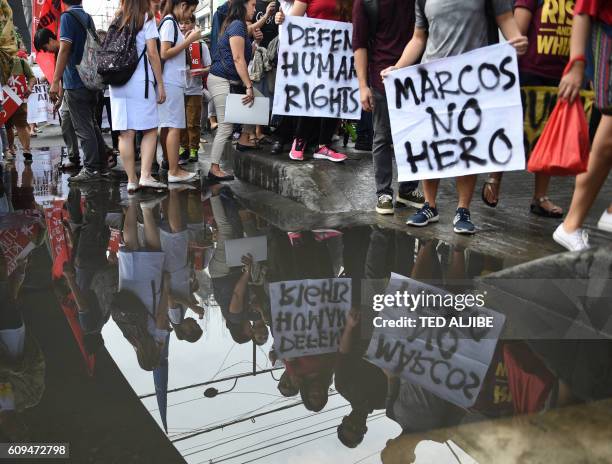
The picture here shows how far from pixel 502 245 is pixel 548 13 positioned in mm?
1855

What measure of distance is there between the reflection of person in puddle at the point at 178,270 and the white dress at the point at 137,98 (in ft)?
3.29

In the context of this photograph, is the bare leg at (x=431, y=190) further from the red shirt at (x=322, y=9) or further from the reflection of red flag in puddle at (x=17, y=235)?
the reflection of red flag in puddle at (x=17, y=235)

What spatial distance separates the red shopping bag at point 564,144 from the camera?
10.9ft

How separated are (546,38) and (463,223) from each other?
1.56 meters

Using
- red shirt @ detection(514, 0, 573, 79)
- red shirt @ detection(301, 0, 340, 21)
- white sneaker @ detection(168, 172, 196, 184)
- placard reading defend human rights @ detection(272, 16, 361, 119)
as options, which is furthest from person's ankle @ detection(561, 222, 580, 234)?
white sneaker @ detection(168, 172, 196, 184)

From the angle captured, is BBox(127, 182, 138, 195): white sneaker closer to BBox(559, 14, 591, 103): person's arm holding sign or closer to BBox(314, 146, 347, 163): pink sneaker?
BBox(314, 146, 347, 163): pink sneaker

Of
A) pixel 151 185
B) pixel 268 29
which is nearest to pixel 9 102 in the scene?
pixel 151 185

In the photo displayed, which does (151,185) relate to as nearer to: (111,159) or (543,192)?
(111,159)

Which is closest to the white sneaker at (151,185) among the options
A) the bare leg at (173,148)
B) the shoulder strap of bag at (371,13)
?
the bare leg at (173,148)

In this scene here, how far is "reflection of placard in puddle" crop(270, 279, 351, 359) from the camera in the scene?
2.80m

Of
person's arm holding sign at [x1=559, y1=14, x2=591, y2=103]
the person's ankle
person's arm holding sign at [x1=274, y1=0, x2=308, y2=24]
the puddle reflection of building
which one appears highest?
person's arm holding sign at [x1=274, y1=0, x2=308, y2=24]

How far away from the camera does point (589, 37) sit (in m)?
3.50

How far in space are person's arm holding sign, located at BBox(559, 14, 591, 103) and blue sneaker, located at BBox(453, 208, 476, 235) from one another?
122 centimetres

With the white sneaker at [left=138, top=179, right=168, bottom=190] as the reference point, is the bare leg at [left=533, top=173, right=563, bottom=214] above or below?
above
